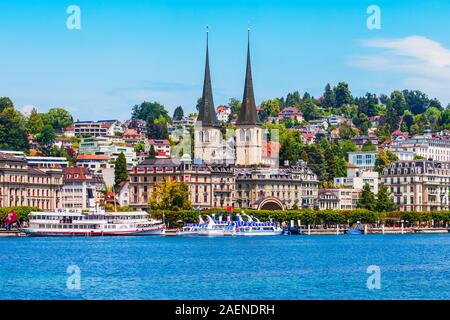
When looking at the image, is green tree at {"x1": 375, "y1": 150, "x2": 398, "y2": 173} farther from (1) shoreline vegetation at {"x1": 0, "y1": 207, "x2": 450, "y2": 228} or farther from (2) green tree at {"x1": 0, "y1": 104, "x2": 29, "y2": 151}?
(2) green tree at {"x1": 0, "y1": 104, "x2": 29, "y2": 151}

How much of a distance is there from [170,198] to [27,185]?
16303 millimetres

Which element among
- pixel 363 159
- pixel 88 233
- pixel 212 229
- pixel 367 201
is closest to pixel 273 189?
pixel 367 201

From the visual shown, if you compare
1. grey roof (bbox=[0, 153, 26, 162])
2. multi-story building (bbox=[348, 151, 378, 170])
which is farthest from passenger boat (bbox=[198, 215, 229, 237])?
multi-story building (bbox=[348, 151, 378, 170])

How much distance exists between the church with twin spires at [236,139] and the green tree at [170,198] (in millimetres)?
22806

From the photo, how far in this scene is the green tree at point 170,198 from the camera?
123m

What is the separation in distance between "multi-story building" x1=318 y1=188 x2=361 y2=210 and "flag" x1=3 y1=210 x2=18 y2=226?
46.0 metres

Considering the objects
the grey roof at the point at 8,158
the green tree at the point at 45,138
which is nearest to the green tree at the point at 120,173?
the grey roof at the point at 8,158

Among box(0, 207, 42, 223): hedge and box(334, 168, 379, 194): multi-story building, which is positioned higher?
box(334, 168, 379, 194): multi-story building

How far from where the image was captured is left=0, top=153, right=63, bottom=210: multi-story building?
125250 millimetres

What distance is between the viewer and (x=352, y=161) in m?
189

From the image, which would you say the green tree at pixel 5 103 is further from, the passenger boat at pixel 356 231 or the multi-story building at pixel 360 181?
the passenger boat at pixel 356 231

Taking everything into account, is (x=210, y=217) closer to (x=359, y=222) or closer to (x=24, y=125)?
(x=359, y=222)
